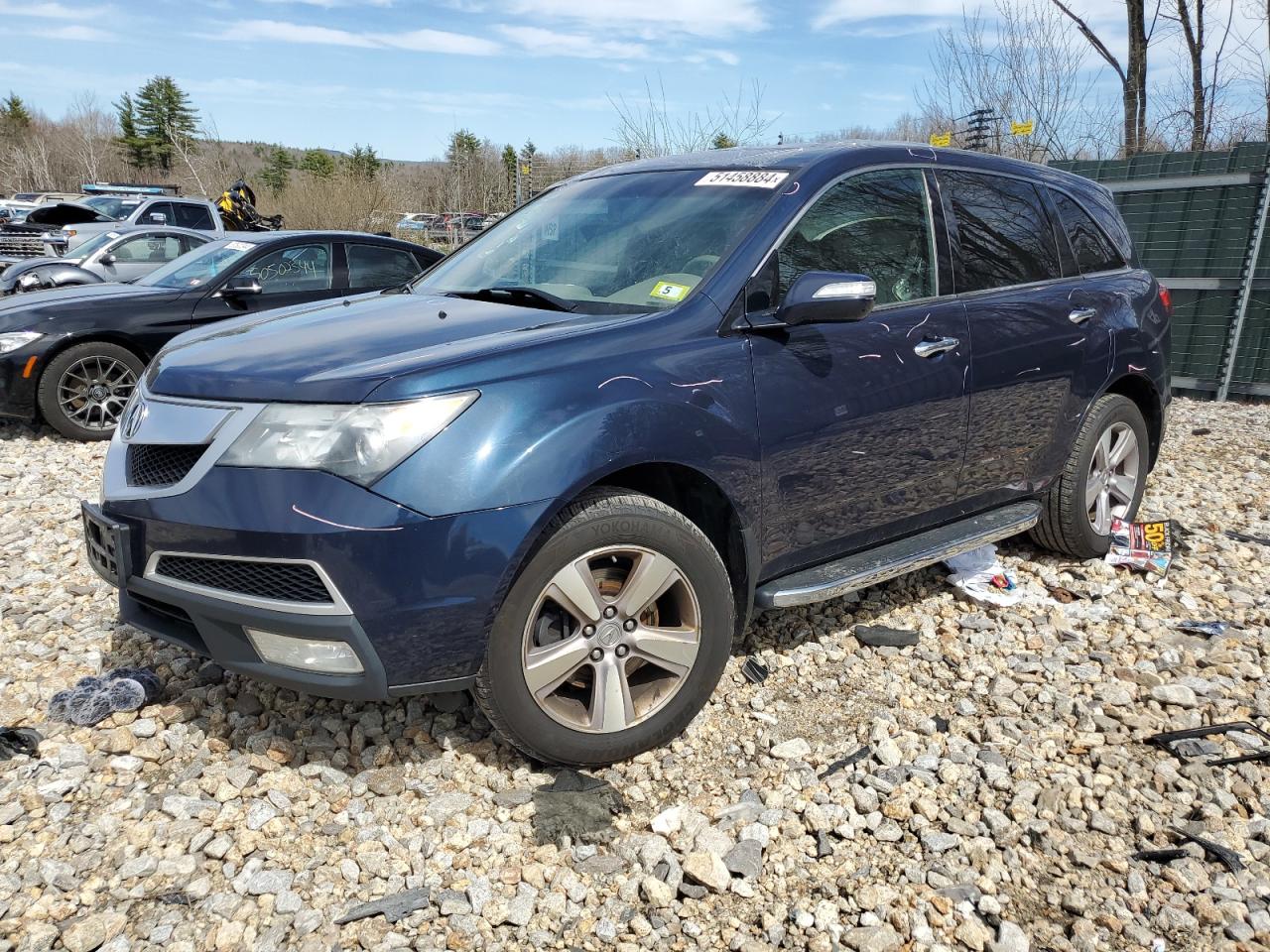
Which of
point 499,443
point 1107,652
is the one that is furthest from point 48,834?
point 1107,652

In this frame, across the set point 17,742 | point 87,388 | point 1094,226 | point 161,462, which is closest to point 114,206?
point 87,388

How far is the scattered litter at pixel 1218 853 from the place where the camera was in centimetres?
249

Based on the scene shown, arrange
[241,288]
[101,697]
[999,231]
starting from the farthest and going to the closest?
1. [241,288]
2. [999,231]
3. [101,697]

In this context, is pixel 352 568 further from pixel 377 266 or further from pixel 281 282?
pixel 377 266

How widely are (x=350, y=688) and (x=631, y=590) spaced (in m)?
0.83

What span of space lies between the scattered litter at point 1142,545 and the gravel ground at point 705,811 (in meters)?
0.64

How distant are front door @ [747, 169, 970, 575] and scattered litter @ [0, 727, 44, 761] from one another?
245 centimetres

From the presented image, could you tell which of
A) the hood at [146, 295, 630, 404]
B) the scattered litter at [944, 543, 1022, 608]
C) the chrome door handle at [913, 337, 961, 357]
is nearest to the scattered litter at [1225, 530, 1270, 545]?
the scattered litter at [944, 543, 1022, 608]

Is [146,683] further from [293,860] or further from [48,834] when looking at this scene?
[293,860]

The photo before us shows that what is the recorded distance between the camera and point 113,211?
65.5ft

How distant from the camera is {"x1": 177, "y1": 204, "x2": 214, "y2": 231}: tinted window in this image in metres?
18.1

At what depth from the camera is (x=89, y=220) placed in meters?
19.5

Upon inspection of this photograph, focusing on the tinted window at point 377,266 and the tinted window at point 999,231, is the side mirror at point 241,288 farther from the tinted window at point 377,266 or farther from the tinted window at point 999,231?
the tinted window at point 999,231

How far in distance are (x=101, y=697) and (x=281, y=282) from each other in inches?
209
